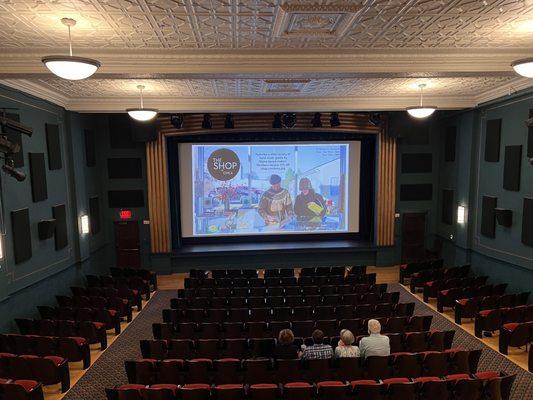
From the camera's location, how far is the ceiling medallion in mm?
5071

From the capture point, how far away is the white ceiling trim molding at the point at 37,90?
8.43 metres

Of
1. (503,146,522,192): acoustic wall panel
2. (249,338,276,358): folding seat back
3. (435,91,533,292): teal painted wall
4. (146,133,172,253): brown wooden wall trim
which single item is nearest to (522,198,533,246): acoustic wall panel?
(435,91,533,292): teal painted wall

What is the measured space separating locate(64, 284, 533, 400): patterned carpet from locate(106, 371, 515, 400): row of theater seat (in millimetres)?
1621

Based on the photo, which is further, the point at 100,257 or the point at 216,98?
the point at 100,257

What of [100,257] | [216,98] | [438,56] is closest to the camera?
[438,56]

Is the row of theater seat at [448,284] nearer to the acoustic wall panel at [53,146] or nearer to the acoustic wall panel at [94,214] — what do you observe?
the acoustic wall panel at [94,214]

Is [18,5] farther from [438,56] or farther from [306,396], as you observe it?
[438,56]

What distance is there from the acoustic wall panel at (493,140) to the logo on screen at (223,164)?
8049 mm

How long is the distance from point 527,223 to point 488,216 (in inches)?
71.2

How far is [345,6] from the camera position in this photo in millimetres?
5027

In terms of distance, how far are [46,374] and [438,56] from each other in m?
8.65

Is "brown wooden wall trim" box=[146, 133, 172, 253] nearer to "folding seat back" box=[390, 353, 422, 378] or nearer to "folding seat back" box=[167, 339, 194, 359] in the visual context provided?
"folding seat back" box=[167, 339, 194, 359]

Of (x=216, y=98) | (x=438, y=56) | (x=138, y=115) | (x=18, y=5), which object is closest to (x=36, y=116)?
(x=138, y=115)

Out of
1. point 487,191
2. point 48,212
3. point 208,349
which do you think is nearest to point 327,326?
point 208,349
